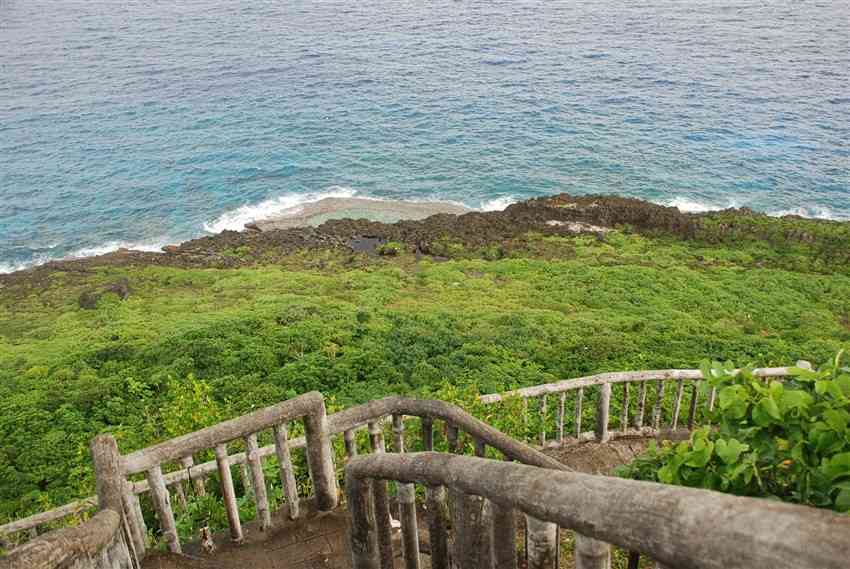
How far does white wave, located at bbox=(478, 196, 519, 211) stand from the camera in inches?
1610

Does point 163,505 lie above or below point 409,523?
below

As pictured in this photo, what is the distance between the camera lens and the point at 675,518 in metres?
1.96

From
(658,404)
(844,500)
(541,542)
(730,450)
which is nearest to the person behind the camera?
(844,500)

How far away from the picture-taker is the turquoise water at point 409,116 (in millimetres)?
42281

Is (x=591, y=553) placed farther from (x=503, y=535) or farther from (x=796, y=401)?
(x=796, y=401)

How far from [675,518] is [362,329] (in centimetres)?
1844

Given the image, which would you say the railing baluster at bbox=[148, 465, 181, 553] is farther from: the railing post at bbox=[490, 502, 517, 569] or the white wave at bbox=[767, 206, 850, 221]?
the white wave at bbox=[767, 206, 850, 221]

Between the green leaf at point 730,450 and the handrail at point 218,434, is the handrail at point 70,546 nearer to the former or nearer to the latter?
the handrail at point 218,434

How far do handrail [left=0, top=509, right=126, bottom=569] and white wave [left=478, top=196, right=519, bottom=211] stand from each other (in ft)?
121

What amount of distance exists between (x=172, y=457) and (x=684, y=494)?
458 cm

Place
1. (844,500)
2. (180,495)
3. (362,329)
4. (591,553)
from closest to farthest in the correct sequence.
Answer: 1. (844,500)
2. (591,553)
3. (180,495)
4. (362,329)

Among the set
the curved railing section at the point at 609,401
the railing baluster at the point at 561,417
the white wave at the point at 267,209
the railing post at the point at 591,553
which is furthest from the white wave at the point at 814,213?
the railing post at the point at 591,553

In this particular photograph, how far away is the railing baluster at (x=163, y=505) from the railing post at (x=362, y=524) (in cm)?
195

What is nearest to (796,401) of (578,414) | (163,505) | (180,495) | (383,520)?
(383,520)
